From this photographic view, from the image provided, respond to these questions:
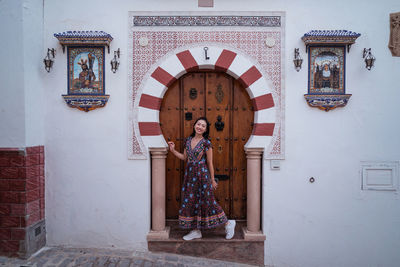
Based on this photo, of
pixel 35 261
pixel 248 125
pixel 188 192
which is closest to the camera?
pixel 35 261

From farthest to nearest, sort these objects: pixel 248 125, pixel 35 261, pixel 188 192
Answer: pixel 248 125, pixel 188 192, pixel 35 261

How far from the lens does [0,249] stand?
303 centimetres

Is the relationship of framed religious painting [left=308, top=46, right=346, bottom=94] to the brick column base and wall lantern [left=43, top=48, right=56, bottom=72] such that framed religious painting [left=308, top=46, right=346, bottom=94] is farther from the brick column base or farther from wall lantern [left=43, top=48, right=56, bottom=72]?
the brick column base

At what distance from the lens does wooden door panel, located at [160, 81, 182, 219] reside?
3516mm

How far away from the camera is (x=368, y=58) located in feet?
10.4

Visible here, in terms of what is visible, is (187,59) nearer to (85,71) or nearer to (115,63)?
(115,63)

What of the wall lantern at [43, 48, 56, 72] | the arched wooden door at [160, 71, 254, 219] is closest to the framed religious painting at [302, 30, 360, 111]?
the arched wooden door at [160, 71, 254, 219]

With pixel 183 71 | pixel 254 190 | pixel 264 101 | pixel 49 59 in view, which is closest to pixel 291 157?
pixel 254 190

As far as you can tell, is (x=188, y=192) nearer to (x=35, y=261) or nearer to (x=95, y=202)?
(x=95, y=202)

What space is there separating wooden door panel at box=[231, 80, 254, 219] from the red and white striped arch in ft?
0.80

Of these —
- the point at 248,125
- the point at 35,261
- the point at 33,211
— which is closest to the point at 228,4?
the point at 248,125

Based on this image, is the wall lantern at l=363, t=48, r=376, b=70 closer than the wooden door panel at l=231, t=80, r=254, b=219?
Yes

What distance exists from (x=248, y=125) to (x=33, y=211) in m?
3.05

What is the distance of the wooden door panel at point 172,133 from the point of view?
138 inches
